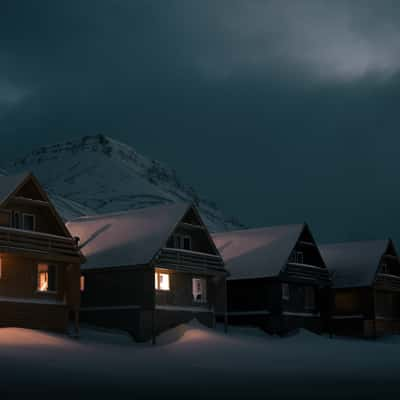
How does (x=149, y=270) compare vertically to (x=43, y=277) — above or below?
above

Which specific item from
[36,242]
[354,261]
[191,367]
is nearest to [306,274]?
[354,261]

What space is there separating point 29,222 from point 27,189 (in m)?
1.65

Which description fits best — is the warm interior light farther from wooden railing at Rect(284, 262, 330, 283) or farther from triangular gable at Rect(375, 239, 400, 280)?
triangular gable at Rect(375, 239, 400, 280)

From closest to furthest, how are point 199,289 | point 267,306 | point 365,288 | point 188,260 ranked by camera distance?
point 188,260 < point 199,289 < point 267,306 < point 365,288

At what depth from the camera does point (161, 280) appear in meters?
46.6

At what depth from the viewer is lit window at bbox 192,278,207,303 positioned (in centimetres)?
4931

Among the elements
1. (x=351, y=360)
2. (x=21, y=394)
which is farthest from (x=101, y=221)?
(x=21, y=394)

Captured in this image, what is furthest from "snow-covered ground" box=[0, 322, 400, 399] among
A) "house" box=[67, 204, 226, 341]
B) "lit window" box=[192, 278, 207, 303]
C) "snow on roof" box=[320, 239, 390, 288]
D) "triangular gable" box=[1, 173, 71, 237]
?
"snow on roof" box=[320, 239, 390, 288]

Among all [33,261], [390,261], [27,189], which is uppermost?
[27,189]

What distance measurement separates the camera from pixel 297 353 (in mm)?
40781

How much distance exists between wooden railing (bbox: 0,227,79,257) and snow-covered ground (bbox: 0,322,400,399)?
3978mm

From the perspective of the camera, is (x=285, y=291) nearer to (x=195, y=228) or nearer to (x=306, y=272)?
(x=306, y=272)

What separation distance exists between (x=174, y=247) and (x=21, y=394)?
28.5 meters

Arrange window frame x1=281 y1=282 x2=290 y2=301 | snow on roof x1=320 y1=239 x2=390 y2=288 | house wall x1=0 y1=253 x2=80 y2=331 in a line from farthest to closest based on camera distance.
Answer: snow on roof x1=320 y1=239 x2=390 y2=288, window frame x1=281 y1=282 x2=290 y2=301, house wall x1=0 y1=253 x2=80 y2=331
